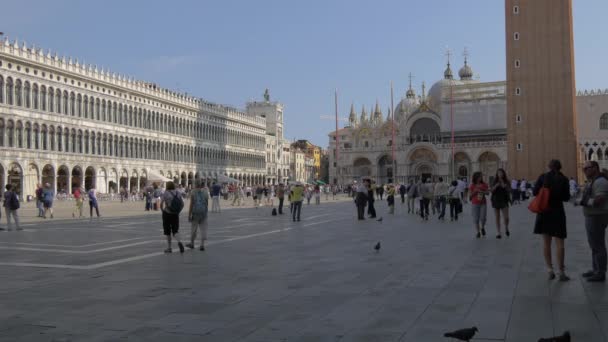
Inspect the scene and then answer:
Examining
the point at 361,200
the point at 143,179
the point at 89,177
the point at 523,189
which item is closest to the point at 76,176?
the point at 89,177

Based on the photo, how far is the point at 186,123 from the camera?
244 feet

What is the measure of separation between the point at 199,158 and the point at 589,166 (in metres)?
71.4

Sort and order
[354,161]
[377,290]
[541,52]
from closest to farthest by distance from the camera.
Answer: [377,290]
[541,52]
[354,161]

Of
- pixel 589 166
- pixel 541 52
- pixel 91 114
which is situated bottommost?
pixel 589 166

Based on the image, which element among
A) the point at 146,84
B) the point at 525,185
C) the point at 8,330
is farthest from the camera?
the point at 146,84

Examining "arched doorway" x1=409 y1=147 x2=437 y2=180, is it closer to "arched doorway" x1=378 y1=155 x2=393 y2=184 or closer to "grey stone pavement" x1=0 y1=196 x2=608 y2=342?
"arched doorway" x1=378 y1=155 x2=393 y2=184

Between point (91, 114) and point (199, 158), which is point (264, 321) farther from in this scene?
point (199, 158)

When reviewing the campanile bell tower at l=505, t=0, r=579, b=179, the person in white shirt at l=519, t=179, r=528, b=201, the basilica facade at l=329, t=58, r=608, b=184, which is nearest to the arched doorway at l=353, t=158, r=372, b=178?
the basilica facade at l=329, t=58, r=608, b=184

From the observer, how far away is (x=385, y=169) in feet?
287

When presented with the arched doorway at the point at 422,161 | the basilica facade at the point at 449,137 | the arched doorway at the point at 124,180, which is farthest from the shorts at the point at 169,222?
the arched doorway at the point at 422,161

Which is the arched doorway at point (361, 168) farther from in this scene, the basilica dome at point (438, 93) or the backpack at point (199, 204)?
the backpack at point (199, 204)

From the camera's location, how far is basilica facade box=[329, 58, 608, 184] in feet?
228

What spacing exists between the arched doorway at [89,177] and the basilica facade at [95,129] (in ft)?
0.31

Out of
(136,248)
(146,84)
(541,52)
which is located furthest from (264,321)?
(146,84)
